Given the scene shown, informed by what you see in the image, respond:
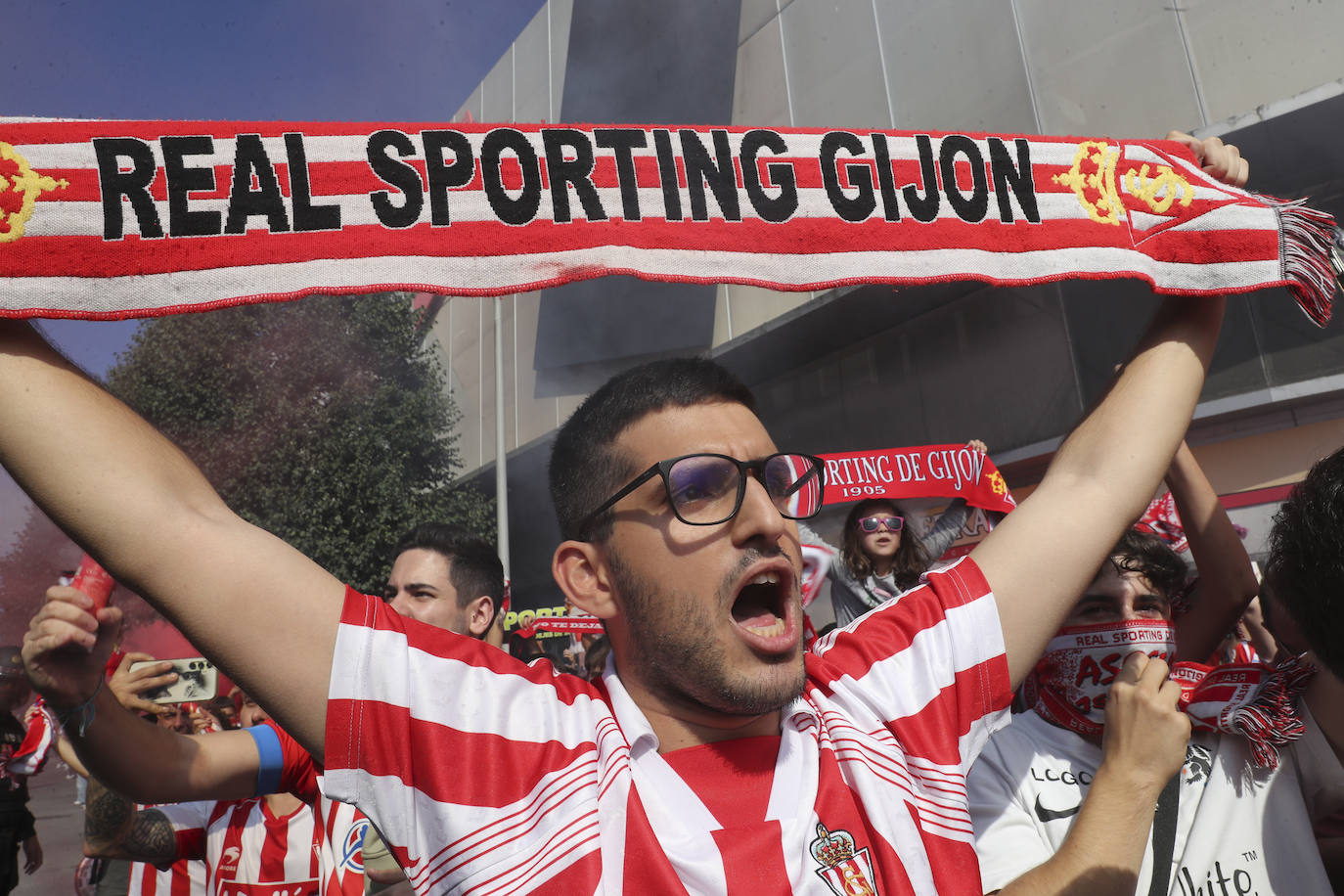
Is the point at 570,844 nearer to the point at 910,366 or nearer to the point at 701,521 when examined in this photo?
the point at 701,521

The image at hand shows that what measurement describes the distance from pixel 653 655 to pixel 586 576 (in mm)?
223

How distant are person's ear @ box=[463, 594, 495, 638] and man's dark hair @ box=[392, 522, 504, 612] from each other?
0.02 meters

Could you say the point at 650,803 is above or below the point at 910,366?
below

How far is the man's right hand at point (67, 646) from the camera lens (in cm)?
134

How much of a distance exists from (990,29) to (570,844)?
11.1 metres

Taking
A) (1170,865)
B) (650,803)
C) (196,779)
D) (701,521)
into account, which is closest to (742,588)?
(701,521)

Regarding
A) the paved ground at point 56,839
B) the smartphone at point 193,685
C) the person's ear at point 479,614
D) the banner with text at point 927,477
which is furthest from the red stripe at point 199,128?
the paved ground at point 56,839

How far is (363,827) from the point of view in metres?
2.66

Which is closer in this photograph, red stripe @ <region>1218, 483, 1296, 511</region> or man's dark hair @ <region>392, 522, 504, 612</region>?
man's dark hair @ <region>392, 522, 504, 612</region>

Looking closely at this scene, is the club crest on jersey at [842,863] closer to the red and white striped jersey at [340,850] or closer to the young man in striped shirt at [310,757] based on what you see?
the young man in striped shirt at [310,757]

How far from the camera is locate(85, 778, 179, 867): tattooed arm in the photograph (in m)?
2.97

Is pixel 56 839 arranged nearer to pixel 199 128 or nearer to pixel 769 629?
pixel 199 128

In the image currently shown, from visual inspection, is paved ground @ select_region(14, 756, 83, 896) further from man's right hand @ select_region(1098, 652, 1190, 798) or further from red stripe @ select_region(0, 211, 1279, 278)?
man's right hand @ select_region(1098, 652, 1190, 798)

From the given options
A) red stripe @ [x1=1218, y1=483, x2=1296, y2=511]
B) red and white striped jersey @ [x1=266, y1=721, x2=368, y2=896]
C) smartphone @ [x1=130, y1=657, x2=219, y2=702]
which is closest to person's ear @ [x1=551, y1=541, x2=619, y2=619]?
red and white striped jersey @ [x1=266, y1=721, x2=368, y2=896]
